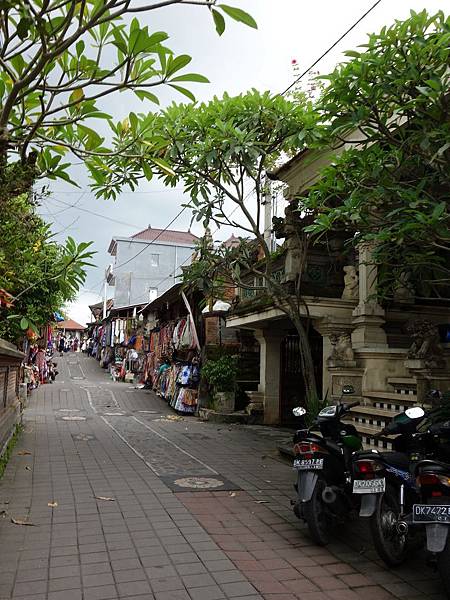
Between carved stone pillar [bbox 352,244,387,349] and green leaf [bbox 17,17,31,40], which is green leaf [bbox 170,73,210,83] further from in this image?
carved stone pillar [bbox 352,244,387,349]

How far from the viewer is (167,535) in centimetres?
493

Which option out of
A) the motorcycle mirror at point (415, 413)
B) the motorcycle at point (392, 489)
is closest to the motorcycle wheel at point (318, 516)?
the motorcycle at point (392, 489)

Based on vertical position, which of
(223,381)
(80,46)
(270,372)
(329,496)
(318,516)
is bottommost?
(318,516)

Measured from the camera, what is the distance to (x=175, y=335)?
1853 centimetres

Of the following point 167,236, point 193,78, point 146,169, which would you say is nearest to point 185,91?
point 193,78

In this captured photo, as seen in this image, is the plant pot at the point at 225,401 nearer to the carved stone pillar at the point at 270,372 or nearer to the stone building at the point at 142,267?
the carved stone pillar at the point at 270,372

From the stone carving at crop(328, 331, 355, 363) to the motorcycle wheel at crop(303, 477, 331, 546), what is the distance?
14.3 ft

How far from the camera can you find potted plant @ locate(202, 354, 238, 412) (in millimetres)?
14336

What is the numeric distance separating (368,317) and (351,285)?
955 mm

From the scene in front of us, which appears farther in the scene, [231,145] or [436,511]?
[231,145]

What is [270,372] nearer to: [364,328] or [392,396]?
[364,328]

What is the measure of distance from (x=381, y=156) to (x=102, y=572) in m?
5.06

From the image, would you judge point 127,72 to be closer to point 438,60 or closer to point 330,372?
point 438,60

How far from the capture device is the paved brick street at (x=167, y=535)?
388 cm
